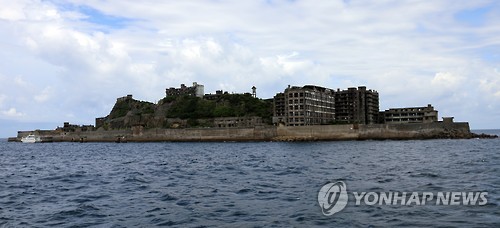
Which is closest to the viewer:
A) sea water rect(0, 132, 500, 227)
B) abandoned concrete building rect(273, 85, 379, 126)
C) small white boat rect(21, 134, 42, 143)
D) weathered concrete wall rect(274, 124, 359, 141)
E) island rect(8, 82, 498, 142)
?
sea water rect(0, 132, 500, 227)

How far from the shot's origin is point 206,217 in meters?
18.4

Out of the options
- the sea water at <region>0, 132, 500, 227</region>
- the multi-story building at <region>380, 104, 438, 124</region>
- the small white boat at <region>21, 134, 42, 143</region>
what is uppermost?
the multi-story building at <region>380, 104, 438, 124</region>

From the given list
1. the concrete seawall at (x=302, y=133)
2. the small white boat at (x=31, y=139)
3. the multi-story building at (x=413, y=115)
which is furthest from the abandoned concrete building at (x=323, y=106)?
the small white boat at (x=31, y=139)

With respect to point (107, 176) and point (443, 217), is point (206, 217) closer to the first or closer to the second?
point (443, 217)

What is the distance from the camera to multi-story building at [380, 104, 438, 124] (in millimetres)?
152625

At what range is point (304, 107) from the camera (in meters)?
149

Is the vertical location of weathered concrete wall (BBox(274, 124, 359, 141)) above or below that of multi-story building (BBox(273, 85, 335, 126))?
below

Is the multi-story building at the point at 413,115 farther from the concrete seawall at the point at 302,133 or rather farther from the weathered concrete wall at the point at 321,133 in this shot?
the weathered concrete wall at the point at 321,133

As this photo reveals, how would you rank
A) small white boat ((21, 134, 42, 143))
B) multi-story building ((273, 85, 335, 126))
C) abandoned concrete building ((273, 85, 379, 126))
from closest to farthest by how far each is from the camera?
multi-story building ((273, 85, 335, 126)), abandoned concrete building ((273, 85, 379, 126)), small white boat ((21, 134, 42, 143))

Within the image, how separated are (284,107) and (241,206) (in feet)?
469

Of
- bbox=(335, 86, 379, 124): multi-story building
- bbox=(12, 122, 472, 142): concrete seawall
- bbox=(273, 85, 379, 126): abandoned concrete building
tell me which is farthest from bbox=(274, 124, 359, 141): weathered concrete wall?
bbox=(335, 86, 379, 124): multi-story building

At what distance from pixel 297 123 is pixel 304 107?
19.4ft

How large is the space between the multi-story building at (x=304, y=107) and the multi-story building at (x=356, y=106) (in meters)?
6.48

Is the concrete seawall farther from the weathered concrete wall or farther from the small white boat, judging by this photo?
the small white boat
